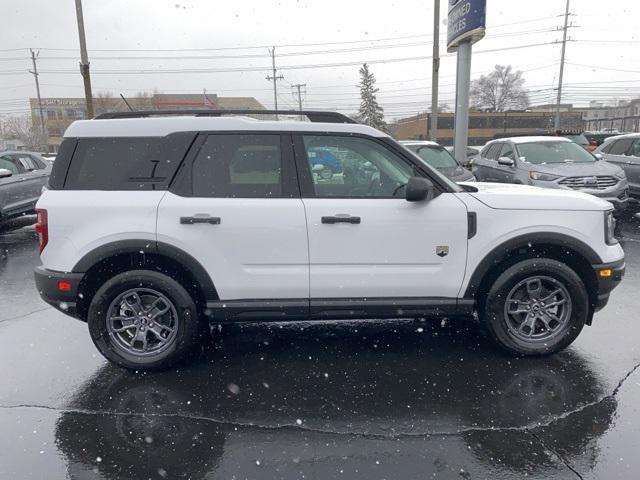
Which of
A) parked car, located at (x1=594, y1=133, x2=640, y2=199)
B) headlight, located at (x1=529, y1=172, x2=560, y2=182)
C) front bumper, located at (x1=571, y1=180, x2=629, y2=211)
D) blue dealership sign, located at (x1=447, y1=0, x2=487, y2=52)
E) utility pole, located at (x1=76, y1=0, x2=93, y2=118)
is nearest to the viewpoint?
front bumper, located at (x1=571, y1=180, x2=629, y2=211)

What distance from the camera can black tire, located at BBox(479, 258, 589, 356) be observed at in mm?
3684

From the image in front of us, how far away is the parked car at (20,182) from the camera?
31.8 ft

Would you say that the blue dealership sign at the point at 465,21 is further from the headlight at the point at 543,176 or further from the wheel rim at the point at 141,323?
the wheel rim at the point at 141,323

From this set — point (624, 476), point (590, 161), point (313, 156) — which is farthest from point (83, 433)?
point (590, 161)

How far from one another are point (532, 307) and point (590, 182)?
21.1 feet

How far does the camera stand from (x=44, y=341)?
4422 millimetres

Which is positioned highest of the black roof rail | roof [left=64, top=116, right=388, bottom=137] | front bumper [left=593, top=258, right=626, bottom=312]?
the black roof rail

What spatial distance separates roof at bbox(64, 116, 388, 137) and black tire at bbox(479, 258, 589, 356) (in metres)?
1.55

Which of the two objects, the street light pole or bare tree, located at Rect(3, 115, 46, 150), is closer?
the street light pole

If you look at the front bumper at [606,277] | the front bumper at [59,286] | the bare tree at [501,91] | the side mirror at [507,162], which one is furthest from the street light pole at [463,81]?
the bare tree at [501,91]

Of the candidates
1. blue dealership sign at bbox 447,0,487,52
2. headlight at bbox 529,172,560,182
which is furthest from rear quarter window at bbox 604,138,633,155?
blue dealership sign at bbox 447,0,487,52

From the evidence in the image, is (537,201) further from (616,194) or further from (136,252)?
(616,194)

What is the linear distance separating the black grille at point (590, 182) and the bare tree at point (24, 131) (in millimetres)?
60089

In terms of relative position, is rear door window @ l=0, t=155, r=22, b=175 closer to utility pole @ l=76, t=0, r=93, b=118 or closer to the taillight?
utility pole @ l=76, t=0, r=93, b=118
